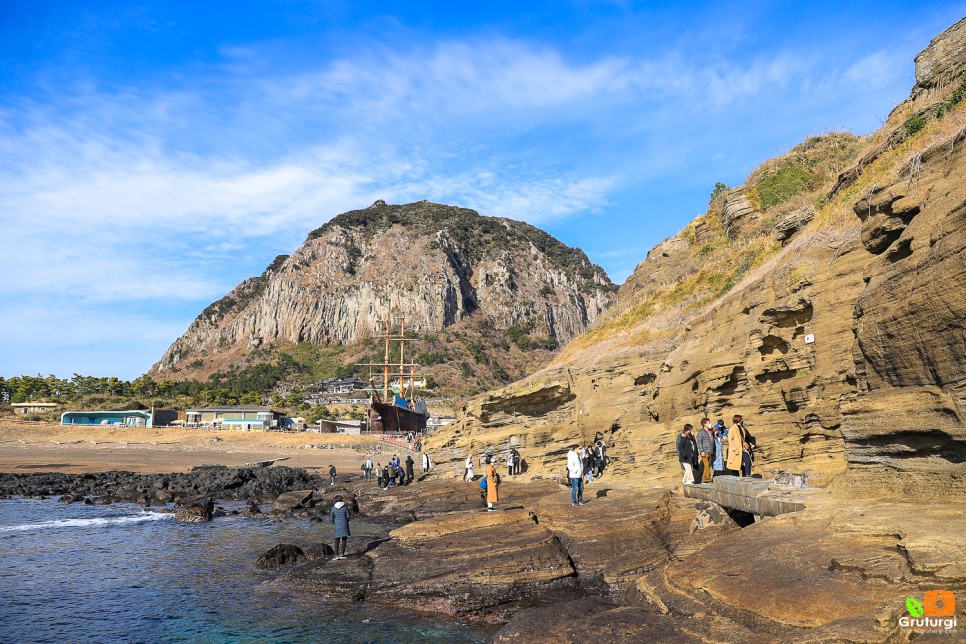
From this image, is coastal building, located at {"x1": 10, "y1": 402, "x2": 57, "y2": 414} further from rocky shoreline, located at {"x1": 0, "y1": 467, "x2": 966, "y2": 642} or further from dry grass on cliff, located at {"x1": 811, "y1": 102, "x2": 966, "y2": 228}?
dry grass on cliff, located at {"x1": 811, "y1": 102, "x2": 966, "y2": 228}

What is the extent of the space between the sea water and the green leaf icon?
7.22 meters

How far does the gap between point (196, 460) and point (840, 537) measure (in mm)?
56654

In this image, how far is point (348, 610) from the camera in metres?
12.3

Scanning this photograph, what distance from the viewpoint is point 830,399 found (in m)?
12.5

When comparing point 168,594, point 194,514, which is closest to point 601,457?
point 168,594

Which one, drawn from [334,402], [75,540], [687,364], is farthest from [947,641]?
[334,402]

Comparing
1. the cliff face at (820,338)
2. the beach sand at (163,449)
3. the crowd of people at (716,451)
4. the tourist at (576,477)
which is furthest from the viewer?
the beach sand at (163,449)

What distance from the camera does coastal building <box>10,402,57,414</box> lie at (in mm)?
83938

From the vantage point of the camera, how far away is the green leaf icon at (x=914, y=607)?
5426 millimetres

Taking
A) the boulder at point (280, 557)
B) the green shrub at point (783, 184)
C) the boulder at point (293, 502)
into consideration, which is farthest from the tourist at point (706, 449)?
the boulder at point (293, 502)

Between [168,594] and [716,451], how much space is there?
44.8ft

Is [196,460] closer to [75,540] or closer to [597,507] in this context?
[75,540]

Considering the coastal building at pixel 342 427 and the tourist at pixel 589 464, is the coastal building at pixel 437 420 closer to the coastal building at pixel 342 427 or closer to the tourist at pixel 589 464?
the coastal building at pixel 342 427

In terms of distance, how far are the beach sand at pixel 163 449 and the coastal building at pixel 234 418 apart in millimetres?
12376
